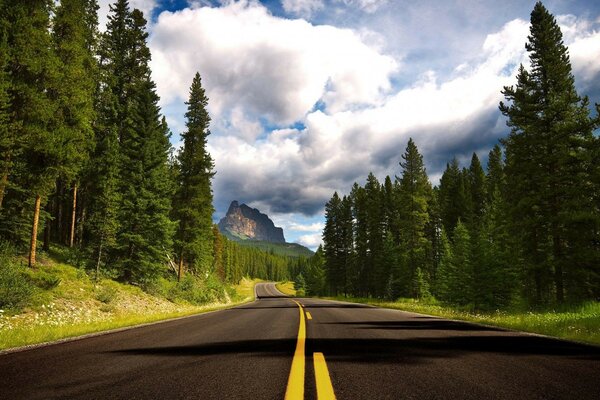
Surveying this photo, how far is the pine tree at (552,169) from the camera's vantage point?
1709cm

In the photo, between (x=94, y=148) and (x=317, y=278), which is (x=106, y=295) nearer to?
(x=94, y=148)

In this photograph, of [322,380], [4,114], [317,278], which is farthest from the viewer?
[317,278]

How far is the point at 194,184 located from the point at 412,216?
81.5 ft

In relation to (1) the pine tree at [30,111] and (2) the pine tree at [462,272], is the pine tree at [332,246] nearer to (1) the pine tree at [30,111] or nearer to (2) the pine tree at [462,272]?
(2) the pine tree at [462,272]

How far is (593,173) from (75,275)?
29500 millimetres

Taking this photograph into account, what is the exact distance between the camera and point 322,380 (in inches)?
142

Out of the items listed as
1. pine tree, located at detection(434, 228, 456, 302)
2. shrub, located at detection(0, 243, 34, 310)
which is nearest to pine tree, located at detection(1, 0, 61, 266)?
shrub, located at detection(0, 243, 34, 310)

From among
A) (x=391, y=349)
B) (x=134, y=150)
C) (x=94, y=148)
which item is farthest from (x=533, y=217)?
(x=94, y=148)

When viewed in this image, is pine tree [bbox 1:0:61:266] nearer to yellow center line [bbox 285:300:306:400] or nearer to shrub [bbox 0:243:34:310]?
shrub [bbox 0:243:34:310]

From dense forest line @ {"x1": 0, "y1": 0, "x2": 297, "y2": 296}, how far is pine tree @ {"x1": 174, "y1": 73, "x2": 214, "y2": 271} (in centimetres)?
11

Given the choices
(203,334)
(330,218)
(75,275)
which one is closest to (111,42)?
(75,275)

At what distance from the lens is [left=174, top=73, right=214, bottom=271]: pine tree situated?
3209 centimetres

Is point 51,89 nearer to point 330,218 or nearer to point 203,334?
point 203,334

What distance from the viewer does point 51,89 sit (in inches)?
749
